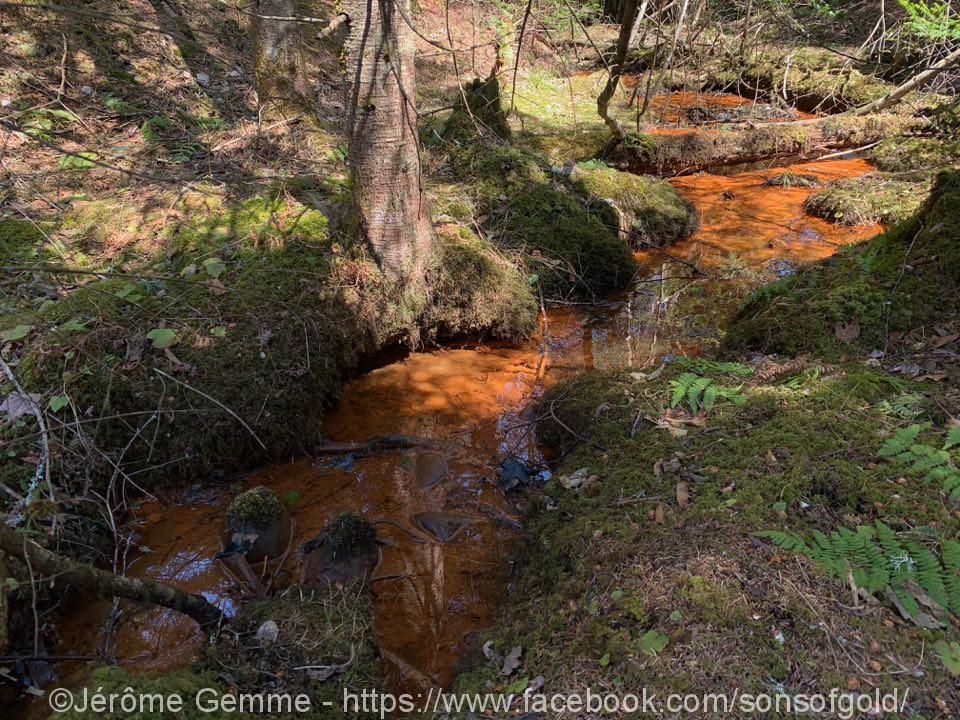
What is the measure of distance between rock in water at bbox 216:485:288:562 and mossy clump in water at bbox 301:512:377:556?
17 cm

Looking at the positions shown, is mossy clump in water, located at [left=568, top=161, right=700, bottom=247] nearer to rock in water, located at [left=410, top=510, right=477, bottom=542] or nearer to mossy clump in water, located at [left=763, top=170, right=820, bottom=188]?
mossy clump in water, located at [left=763, top=170, right=820, bottom=188]

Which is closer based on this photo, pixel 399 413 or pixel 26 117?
pixel 399 413

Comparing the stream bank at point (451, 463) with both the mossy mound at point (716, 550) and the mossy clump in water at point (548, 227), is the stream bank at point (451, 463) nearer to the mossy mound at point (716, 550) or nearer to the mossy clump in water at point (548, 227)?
the mossy clump in water at point (548, 227)

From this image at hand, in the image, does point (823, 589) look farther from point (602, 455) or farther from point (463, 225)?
point (463, 225)

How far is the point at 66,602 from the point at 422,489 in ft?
6.10

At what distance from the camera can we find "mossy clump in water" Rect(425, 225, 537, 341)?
179 inches

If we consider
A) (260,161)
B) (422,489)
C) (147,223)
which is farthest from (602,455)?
(260,161)

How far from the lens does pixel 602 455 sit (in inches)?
121

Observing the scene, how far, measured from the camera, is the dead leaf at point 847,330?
10.7ft

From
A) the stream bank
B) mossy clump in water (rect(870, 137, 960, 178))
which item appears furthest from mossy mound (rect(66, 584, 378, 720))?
mossy clump in water (rect(870, 137, 960, 178))

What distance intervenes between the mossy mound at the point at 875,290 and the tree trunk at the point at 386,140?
2.47 m

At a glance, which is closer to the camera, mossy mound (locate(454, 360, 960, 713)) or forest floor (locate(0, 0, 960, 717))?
mossy mound (locate(454, 360, 960, 713))

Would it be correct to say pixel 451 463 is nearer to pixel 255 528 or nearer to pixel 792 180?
pixel 255 528

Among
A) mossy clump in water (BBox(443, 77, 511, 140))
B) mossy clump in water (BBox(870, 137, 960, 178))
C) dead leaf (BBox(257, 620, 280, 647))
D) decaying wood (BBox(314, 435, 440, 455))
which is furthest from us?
mossy clump in water (BBox(870, 137, 960, 178))
